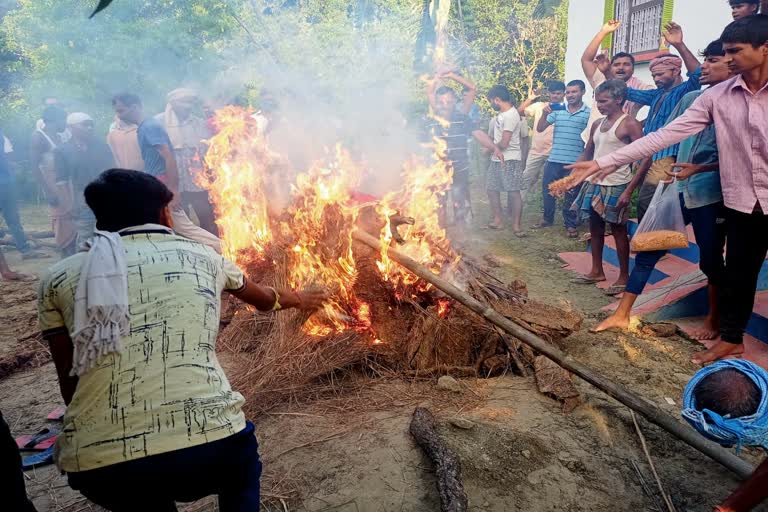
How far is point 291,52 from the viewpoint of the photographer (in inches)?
452

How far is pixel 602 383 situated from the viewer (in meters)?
3.15

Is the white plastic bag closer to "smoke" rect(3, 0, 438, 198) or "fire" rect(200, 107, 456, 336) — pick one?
"fire" rect(200, 107, 456, 336)

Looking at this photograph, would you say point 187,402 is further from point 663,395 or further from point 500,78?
point 500,78

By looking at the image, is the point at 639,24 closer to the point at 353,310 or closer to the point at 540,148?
the point at 540,148

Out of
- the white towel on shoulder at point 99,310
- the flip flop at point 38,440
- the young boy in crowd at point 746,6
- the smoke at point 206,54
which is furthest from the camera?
the smoke at point 206,54

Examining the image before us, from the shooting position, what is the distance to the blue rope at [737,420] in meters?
2.03

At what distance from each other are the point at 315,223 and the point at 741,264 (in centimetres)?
348

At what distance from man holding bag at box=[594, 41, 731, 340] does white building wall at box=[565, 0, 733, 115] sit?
149 inches

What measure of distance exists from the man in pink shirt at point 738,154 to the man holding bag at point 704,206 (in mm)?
259

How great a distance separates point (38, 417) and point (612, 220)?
6038 mm

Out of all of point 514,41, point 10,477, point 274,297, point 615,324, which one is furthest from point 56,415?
point 514,41

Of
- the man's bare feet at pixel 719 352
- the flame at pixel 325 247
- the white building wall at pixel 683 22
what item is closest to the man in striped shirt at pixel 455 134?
the white building wall at pixel 683 22

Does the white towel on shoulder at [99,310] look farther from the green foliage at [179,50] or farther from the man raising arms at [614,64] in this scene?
the green foliage at [179,50]

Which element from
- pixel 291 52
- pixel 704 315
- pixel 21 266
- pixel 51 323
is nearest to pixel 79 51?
pixel 291 52
